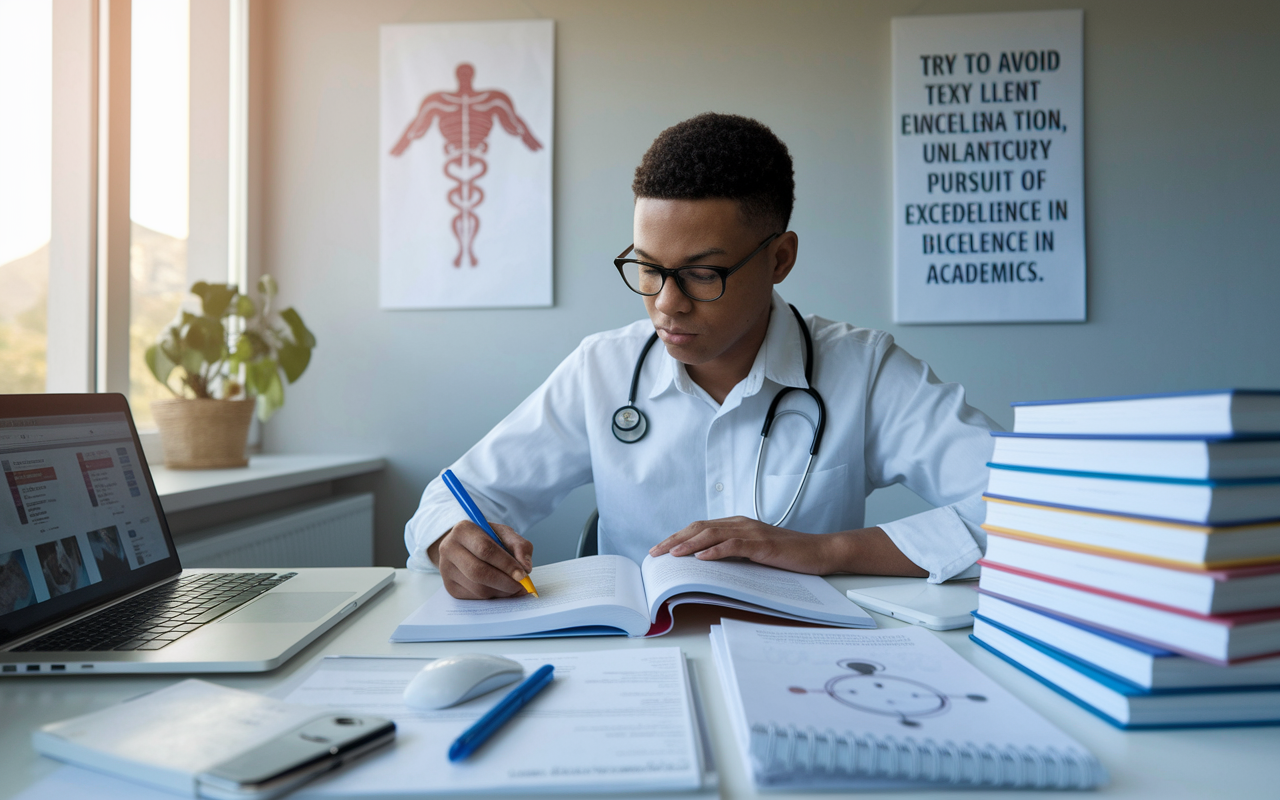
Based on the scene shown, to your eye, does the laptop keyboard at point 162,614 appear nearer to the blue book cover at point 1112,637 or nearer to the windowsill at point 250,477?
the windowsill at point 250,477

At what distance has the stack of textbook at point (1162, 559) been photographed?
0.51m

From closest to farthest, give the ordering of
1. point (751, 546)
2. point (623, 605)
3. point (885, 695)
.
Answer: point (885, 695), point (623, 605), point (751, 546)

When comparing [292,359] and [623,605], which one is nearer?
[623,605]

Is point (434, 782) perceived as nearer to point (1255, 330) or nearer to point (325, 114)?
point (325, 114)

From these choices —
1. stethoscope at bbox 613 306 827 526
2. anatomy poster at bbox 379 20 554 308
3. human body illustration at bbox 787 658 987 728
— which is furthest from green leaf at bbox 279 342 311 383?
human body illustration at bbox 787 658 987 728

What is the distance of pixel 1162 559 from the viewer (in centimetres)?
54

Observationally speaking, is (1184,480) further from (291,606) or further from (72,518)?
(72,518)

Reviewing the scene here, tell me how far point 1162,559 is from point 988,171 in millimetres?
2148

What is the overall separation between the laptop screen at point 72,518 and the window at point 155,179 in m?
1.20

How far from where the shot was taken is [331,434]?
102 inches

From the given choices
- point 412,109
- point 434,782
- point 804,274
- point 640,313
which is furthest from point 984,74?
point 434,782

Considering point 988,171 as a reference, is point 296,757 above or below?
below

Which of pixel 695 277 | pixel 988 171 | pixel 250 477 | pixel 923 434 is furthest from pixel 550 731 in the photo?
pixel 988 171

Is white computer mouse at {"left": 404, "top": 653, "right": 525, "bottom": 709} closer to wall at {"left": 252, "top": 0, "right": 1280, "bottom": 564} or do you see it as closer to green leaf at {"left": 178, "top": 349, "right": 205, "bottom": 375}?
green leaf at {"left": 178, "top": 349, "right": 205, "bottom": 375}
